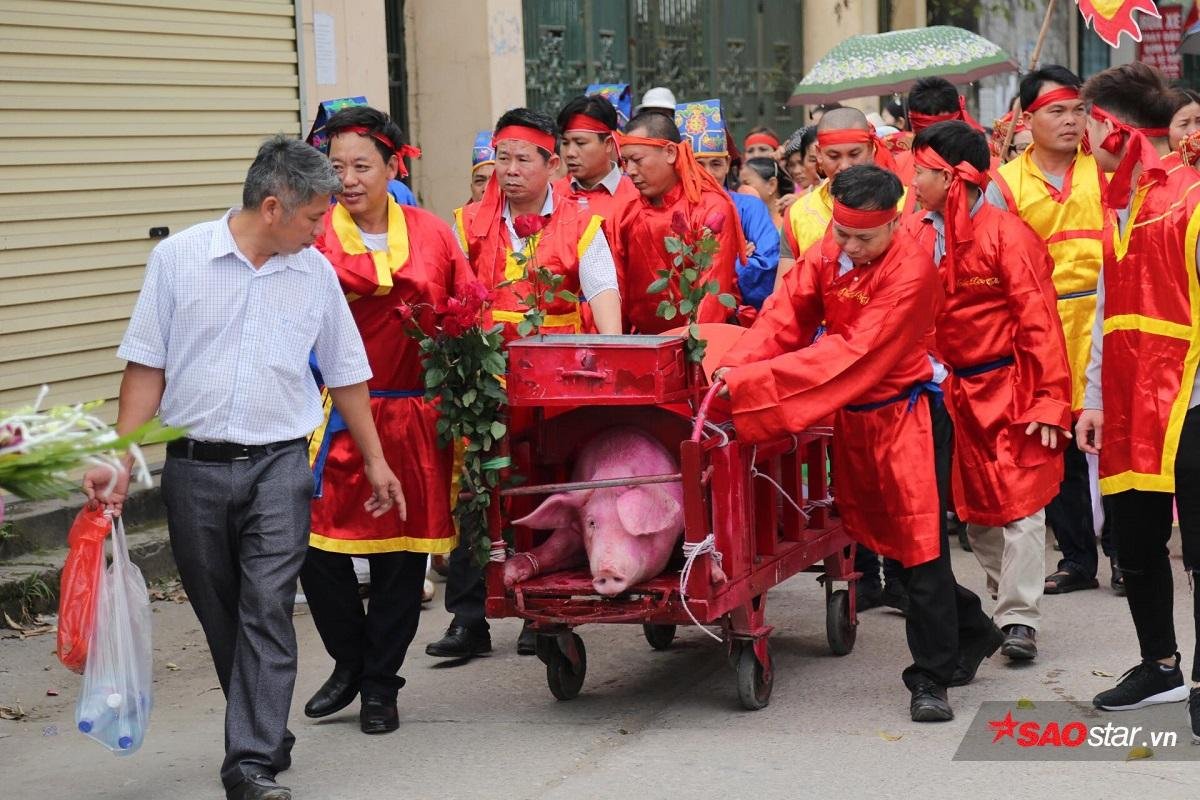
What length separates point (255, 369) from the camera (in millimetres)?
5008

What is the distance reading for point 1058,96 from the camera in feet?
24.7

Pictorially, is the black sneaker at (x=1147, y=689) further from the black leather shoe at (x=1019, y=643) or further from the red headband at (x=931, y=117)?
the red headband at (x=931, y=117)

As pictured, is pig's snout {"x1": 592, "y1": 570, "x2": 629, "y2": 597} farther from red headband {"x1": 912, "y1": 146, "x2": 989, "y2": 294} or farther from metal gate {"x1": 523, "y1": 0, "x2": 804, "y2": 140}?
metal gate {"x1": 523, "y1": 0, "x2": 804, "y2": 140}

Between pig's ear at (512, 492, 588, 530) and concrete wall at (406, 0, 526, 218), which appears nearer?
pig's ear at (512, 492, 588, 530)

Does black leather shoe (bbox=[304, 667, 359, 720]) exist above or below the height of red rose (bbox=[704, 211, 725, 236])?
below

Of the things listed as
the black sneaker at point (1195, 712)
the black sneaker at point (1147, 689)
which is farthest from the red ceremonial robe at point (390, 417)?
the black sneaker at point (1195, 712)

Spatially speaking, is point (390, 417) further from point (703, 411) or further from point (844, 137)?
point (844, 137)

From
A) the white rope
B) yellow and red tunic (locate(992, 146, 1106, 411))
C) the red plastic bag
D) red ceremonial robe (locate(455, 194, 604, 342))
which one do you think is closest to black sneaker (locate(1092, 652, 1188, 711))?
the white rope

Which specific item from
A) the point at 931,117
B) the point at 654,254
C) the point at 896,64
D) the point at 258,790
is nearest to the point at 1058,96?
the point at 931,117

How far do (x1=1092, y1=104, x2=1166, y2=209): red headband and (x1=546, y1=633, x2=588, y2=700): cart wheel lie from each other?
2.34 meters

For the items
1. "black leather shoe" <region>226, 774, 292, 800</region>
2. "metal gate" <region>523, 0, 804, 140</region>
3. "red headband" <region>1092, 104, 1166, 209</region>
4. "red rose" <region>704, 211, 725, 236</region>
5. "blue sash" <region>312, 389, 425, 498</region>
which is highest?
"metal gate" <region>523, 0, 804, 140</region>

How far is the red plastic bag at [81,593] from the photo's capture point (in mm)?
4871

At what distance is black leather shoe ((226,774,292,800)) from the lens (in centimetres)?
497

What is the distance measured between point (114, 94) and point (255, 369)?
4.25m
